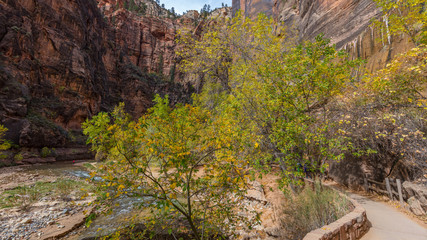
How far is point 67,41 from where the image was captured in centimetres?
4028

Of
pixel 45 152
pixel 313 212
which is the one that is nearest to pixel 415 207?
pixel 313 212

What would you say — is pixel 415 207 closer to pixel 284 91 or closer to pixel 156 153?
pixel 284 91

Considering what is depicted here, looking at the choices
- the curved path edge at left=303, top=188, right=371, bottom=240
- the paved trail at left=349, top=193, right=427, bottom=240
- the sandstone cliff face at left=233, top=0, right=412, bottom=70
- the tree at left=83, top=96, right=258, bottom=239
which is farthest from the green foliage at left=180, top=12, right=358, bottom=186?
the sandstone cliff face at left=233, top=0, right=412, bottom=70

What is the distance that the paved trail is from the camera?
16.1 ft

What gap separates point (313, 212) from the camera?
587 centimetres

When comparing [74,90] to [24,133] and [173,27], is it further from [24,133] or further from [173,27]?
[173,27]

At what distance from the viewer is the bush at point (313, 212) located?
546 cm

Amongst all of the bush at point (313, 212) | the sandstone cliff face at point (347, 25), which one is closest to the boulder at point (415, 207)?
the bush at point (313, 212)

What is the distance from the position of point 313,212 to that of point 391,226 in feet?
7.42

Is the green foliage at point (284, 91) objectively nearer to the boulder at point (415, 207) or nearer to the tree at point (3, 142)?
the boulder at point (415, 207)

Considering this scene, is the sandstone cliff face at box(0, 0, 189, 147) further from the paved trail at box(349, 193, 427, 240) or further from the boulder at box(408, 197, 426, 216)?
the boulder at box(408, 197, 426, 216)

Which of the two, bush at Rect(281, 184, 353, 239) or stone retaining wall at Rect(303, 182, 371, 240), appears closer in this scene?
stone retaining wall at Rect(303, 182, 371, 240)

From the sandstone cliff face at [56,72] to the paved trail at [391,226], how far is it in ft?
130

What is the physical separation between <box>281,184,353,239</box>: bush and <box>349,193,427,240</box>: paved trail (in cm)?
78
